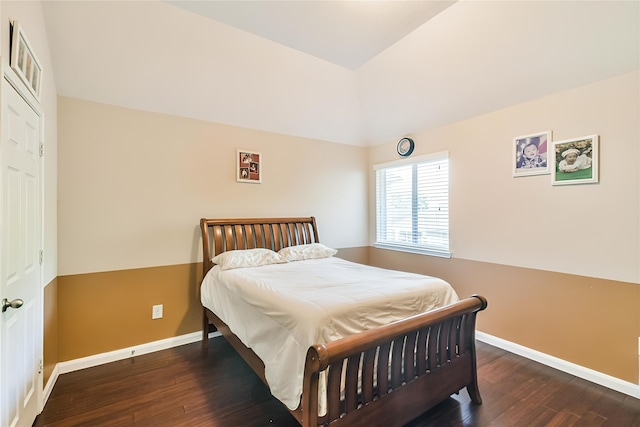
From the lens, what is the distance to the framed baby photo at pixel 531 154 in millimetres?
2650

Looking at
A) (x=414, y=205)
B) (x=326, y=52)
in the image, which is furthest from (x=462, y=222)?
(x=326, y=52)

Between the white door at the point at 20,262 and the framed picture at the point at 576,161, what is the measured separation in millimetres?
3813

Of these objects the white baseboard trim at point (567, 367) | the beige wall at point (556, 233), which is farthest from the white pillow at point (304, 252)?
the white baseboard trim at point (567, 367)

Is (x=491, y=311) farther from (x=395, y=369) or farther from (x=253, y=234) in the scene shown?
(x=253, y=234)

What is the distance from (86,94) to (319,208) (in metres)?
2.81

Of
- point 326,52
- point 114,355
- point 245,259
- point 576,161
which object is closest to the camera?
point 576,161

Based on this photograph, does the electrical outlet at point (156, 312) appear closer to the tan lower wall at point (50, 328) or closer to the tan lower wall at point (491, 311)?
the tan lower wall at point (491, 311)

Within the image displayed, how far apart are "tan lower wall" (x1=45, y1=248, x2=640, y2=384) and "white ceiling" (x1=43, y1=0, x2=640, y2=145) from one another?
1.71 m

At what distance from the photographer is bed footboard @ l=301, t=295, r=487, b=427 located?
1.35 meters

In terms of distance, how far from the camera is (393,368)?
5.39 feet

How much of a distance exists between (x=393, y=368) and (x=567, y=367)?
1.99 meters

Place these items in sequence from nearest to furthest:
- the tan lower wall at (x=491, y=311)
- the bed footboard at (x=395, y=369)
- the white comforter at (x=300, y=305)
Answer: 1. the bed footboard at (x=395, y=369)
2. the white comforter at (x=300, y=305)
3. the tan lower wall at (x=491, y=311)

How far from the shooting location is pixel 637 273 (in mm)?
2180

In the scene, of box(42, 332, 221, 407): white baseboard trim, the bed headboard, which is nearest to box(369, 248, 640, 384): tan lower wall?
the bed headboard
